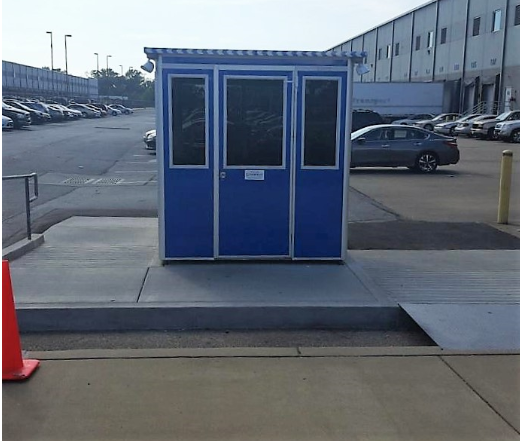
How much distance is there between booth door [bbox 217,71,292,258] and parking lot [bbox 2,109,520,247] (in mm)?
3281

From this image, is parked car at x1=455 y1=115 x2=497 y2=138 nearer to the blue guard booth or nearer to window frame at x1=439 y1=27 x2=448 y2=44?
window frame at x1=439 y1=27 x2=448 y2=44

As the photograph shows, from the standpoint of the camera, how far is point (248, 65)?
6992 mm

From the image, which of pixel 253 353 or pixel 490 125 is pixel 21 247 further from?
pixel 490 125

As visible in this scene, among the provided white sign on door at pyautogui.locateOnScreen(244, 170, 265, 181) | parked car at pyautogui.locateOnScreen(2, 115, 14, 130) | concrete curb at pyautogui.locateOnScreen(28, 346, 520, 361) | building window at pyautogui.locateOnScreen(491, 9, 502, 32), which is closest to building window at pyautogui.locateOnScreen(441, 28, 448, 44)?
building window at pyautogui.locateOnScreen(491, 9, 502, 32)

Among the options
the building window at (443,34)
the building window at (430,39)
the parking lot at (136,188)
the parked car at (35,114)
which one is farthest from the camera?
the building window at (430,39)

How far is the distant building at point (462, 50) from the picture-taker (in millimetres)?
48812

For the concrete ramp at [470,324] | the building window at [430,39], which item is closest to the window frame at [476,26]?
the building window at [430,39]

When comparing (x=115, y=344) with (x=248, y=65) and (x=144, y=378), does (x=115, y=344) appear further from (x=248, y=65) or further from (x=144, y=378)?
(x=248, y=65)

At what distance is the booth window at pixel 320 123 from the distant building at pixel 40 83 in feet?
188

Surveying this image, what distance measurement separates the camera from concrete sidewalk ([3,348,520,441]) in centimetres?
371

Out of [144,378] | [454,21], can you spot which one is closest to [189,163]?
[144,378]

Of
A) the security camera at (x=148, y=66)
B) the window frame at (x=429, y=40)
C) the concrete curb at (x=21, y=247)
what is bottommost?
the concrete curb at (x=21, y=247)

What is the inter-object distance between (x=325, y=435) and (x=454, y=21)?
194 feet

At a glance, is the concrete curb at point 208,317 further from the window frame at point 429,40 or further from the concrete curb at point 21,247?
the window frame at point 429,40
